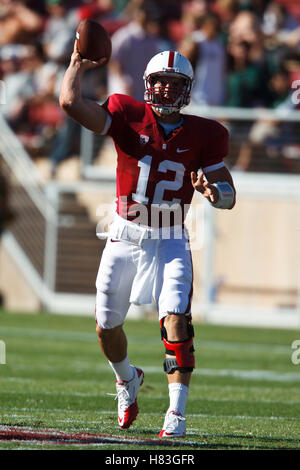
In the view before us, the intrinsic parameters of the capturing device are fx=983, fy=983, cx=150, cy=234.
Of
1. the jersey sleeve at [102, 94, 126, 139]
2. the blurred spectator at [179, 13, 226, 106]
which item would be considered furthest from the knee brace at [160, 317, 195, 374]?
the blurred spectator at [179, 13, 226, 106]

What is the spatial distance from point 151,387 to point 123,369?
1.74 m

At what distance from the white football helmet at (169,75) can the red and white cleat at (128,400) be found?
1.46 metres

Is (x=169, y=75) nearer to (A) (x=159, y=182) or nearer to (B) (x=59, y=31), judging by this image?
(A) (x=159, y=182)

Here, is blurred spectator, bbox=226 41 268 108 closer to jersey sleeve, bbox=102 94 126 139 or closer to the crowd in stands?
the crowd in stands

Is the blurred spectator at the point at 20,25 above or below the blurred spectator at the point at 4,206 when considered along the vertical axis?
above

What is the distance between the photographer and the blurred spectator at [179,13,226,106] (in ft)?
40.9

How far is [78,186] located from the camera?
14.1 meters

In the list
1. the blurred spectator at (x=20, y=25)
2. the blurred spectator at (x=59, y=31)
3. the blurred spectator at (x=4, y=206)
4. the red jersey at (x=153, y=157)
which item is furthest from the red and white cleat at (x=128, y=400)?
the blurred spectator at (x=20, y=25)

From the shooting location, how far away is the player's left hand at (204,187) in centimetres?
489

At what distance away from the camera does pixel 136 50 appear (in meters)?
12.2

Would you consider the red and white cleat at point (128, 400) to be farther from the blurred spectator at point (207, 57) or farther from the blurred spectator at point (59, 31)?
the blurred spectator at point (59, 31)

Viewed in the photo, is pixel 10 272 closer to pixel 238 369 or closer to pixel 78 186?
pixel 78 186

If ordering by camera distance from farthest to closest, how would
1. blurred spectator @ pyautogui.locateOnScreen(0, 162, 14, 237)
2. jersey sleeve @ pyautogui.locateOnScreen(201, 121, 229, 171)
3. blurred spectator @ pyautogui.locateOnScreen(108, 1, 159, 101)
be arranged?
blurred spectator @ pyautogui.locateOnScreen(0, 162, 14, 237)
blurred spectator @ pyautogui.locateOnScreen(108, 1, 159, 101)
jersey sleeve @ pyautogui.locateOnScreen(201, 121, 229, 171)
